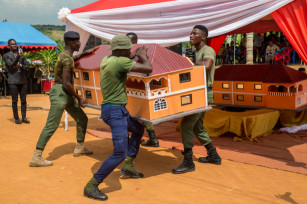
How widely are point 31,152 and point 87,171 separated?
1546mm

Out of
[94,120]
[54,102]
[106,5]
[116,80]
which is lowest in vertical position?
[94,120]

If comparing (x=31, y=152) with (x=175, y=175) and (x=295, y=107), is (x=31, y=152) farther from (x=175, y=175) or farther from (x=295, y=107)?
(x=295, y=107)

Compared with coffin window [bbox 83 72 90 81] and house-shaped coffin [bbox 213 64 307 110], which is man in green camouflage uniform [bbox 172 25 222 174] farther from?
house-shaped coffin [bbox 213 64 307 110]

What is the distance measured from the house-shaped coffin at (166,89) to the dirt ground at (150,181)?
86cm

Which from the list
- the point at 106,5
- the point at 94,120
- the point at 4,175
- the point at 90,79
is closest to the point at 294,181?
the point at 90,79

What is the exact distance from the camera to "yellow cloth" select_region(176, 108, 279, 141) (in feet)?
21.2

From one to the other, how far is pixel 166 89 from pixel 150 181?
1188 millimetres

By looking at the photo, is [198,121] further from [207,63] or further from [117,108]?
[117,108]

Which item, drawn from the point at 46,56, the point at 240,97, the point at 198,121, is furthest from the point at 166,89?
the point at 46,56

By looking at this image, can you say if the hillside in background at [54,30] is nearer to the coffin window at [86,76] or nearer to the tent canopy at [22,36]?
the tent canopy at [22,36]

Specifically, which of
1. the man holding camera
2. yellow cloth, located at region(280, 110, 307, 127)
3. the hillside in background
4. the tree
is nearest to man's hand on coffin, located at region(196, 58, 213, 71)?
yellow cloth, located at region(280, 110, 307, 127)

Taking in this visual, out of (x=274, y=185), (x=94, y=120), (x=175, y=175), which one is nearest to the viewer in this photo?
(x=274, y=185)

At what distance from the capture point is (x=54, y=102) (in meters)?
5.05

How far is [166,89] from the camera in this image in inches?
167
